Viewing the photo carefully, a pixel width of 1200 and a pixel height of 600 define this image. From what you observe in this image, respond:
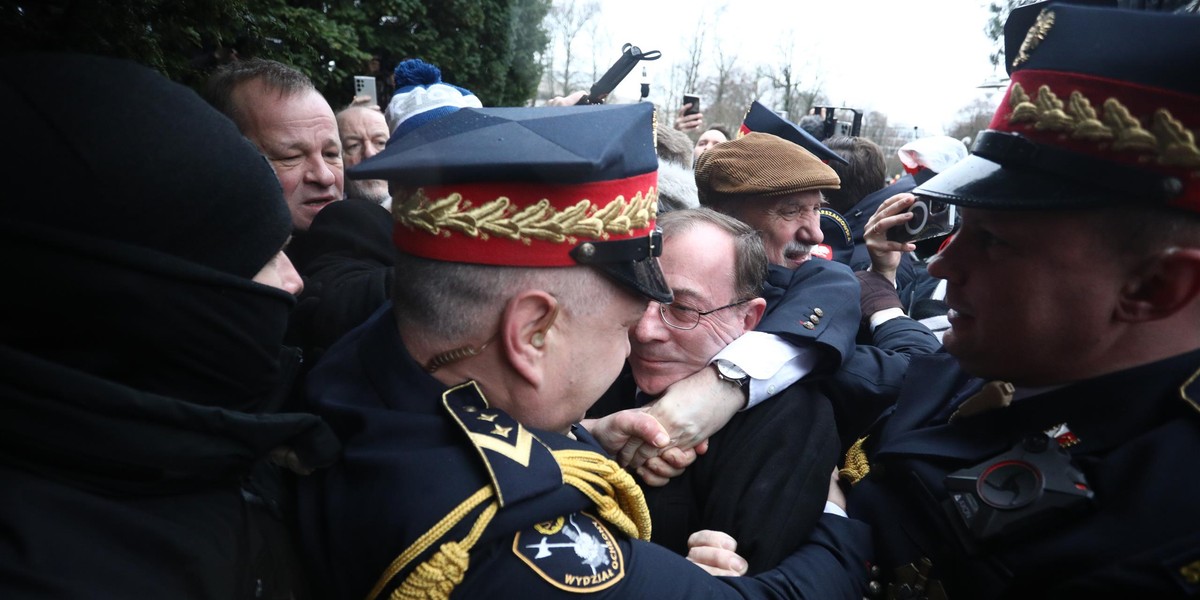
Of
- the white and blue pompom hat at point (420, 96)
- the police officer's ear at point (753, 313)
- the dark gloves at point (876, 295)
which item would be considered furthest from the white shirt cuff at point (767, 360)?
the white and blue pompom hat at point (420, 96)

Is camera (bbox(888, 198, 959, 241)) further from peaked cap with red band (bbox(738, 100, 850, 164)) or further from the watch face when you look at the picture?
the watch face

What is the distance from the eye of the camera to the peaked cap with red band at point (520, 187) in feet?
4.63

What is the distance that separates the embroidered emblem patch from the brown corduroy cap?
2314mm

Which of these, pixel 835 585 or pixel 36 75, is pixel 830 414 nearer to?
pixel 835 585

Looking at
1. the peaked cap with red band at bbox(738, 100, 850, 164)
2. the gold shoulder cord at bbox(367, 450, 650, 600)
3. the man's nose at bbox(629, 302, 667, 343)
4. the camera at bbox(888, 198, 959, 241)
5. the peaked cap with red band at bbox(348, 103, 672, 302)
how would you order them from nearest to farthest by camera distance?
1. the gold shoulder cord at bbox(367, 450, 650, 600)
2. the peaked cap with red band at bbox(348, 103, 672, 302)
3. the man's nose at bbox(629, 302, 667, 343)
4. the camera at bbox(888, 198, 959, 241)
5. the peaked cap with red band at bbox(738, 100, 850, 164)

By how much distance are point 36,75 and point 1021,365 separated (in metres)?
1.95

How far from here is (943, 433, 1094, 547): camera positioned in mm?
1488

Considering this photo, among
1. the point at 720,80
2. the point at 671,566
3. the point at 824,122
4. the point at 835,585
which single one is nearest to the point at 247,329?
the point at 671,566

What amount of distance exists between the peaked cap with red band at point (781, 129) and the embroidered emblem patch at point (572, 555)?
3008 millimetres

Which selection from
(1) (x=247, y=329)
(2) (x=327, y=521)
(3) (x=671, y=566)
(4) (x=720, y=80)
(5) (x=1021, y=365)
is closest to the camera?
(1) (x=247, y=329)

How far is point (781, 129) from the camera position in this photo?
4152 mm

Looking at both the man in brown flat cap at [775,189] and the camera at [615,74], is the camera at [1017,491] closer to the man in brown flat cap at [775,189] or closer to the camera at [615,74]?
the man in brown flat cap at [775,189]

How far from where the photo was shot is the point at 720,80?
4910mm

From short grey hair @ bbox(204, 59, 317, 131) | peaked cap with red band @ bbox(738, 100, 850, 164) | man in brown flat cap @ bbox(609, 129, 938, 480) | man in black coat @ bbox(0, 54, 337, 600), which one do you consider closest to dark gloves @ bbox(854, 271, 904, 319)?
man in brown flat cap @ bbox(609, 129, 938, 480)
